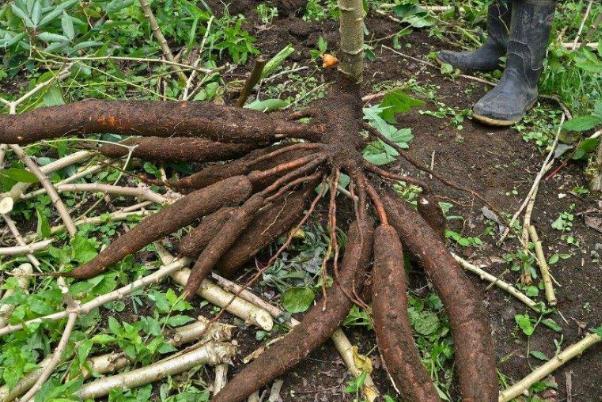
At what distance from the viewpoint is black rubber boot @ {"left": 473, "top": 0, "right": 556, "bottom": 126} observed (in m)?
2.17

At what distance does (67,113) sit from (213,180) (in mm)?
465

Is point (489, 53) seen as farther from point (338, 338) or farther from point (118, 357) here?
point (118, 357)

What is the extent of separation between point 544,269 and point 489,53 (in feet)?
3.85

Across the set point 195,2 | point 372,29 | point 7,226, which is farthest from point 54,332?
point 372,29

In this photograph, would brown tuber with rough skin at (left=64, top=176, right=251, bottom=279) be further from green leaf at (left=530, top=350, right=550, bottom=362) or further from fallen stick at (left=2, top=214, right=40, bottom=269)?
green leaf at (left=530, top=350, right=550, bottom=362)

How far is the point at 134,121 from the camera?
171 centimetres

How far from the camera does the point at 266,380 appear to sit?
144 centimetres

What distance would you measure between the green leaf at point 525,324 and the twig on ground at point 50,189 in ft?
4.42

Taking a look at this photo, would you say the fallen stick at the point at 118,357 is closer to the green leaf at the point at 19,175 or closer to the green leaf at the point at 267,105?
the green leaf at the point at 19,175

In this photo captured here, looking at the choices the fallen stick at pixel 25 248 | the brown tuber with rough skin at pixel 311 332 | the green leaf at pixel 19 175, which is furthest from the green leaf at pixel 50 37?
the brown tuber with rough skin at pixel 311 332

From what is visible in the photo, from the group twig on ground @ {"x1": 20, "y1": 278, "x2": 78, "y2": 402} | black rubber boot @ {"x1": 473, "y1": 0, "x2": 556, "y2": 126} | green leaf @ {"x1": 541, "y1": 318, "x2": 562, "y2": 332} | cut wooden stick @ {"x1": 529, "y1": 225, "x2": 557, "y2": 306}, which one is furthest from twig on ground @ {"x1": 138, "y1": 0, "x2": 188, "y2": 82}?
green leaf @ {"x1": 541, "y1": 318, "x2": 562, "y2": 332}

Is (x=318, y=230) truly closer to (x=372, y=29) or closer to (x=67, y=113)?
(x=67, y=113)

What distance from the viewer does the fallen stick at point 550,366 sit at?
148 cm

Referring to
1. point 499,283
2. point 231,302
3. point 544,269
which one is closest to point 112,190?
point 231,302
